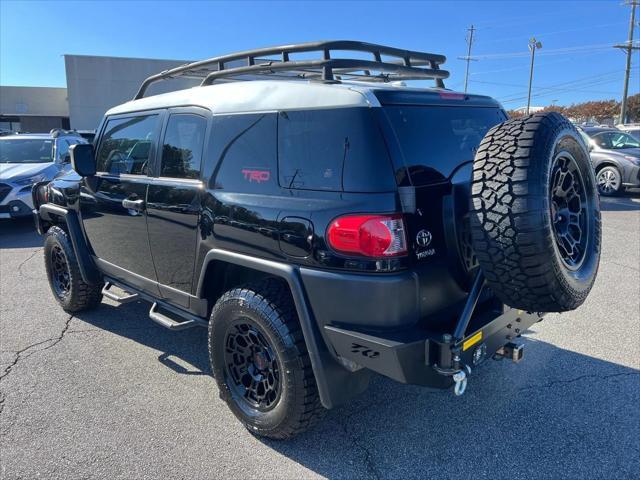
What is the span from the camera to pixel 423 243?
2.33m

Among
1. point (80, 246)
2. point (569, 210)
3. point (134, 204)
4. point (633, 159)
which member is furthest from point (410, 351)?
point (633, 159)

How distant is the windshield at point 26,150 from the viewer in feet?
33.6

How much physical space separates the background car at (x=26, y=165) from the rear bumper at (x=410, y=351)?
8.25 meters

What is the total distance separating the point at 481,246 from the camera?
7.32ft

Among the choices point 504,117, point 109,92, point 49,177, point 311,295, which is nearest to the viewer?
point 311,295

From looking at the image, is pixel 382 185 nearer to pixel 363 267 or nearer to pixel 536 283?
pixel 363 267

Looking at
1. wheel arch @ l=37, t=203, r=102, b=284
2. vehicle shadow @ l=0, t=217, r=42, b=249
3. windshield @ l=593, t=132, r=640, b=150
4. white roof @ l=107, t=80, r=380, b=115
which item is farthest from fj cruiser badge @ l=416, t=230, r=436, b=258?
windshield @ l=593, t=132, r=640, b=150

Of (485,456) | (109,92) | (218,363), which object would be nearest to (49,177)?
(218,363)

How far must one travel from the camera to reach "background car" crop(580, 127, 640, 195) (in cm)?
1163

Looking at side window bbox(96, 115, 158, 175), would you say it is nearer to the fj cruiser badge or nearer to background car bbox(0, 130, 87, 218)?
the fj cruiser badge

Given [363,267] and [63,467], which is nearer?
[363,267]

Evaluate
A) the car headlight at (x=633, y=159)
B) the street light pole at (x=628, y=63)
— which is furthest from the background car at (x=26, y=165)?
the street light pole at (x=628, y=63)

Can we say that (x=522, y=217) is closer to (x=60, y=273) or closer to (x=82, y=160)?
(x=82, y=160)

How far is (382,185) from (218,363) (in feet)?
5.19
